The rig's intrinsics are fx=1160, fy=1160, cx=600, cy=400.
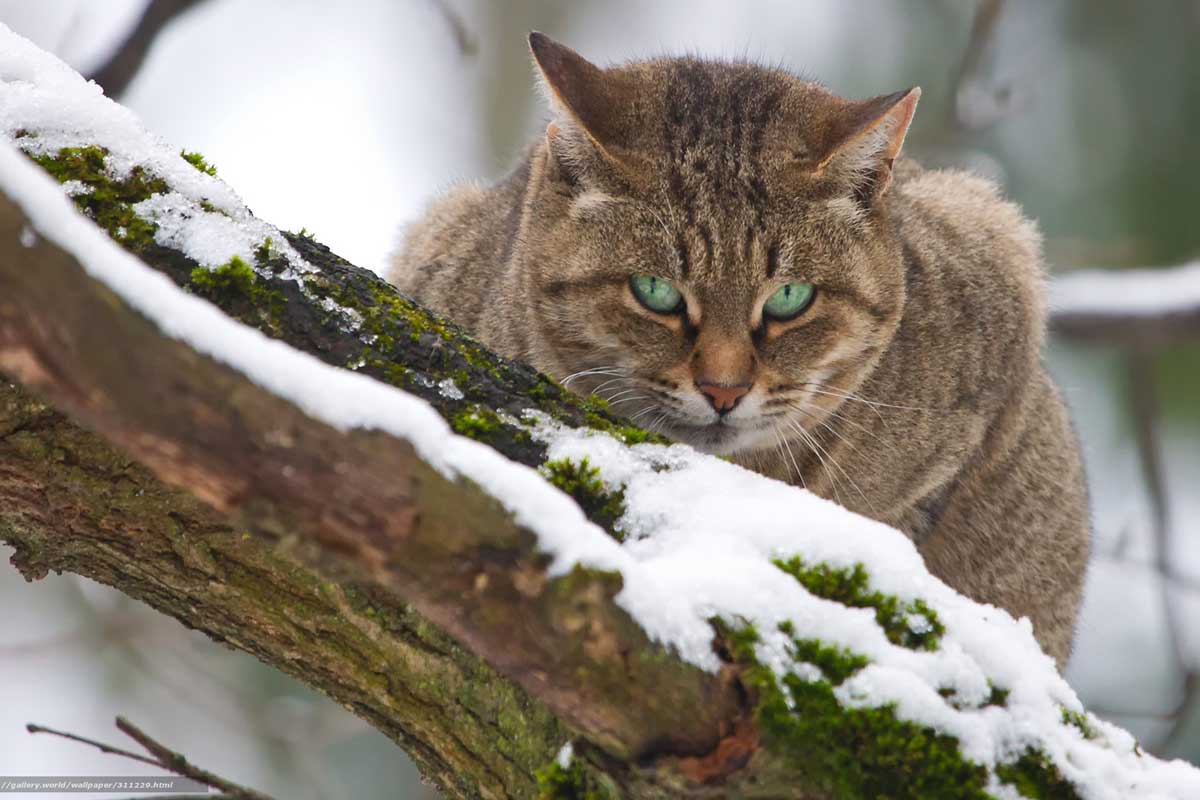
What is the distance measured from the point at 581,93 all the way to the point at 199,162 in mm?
1062

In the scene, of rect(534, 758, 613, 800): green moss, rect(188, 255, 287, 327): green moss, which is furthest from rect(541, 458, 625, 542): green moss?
rect(188, 255, 287, 327): green moss

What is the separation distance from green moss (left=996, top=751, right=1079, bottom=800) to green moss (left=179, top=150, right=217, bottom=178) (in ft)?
6.45

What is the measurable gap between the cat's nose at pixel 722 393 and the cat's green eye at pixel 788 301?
0.75 feet

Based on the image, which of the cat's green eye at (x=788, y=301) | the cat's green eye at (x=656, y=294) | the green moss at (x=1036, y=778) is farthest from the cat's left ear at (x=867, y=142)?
the green moss at (x=1036, y=778)

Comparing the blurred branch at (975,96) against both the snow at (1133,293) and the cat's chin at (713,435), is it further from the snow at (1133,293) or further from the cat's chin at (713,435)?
the cat's chin at (713,435)

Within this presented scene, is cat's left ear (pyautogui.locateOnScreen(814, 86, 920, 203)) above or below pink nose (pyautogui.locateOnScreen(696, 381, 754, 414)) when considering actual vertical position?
above

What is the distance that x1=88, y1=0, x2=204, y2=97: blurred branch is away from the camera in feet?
13.0

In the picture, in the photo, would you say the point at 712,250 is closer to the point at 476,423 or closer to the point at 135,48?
the point at 476,423

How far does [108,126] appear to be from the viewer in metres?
2.38

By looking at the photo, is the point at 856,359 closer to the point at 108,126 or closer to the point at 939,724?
the point at 939,724

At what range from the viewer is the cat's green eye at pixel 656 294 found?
311 centimetres

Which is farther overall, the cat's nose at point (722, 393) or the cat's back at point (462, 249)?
the cat's back at point (462, 249)

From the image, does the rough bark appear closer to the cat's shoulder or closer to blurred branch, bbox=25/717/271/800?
blurred branch, bbox=25/717/271/800

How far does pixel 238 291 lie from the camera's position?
2.22 meters
